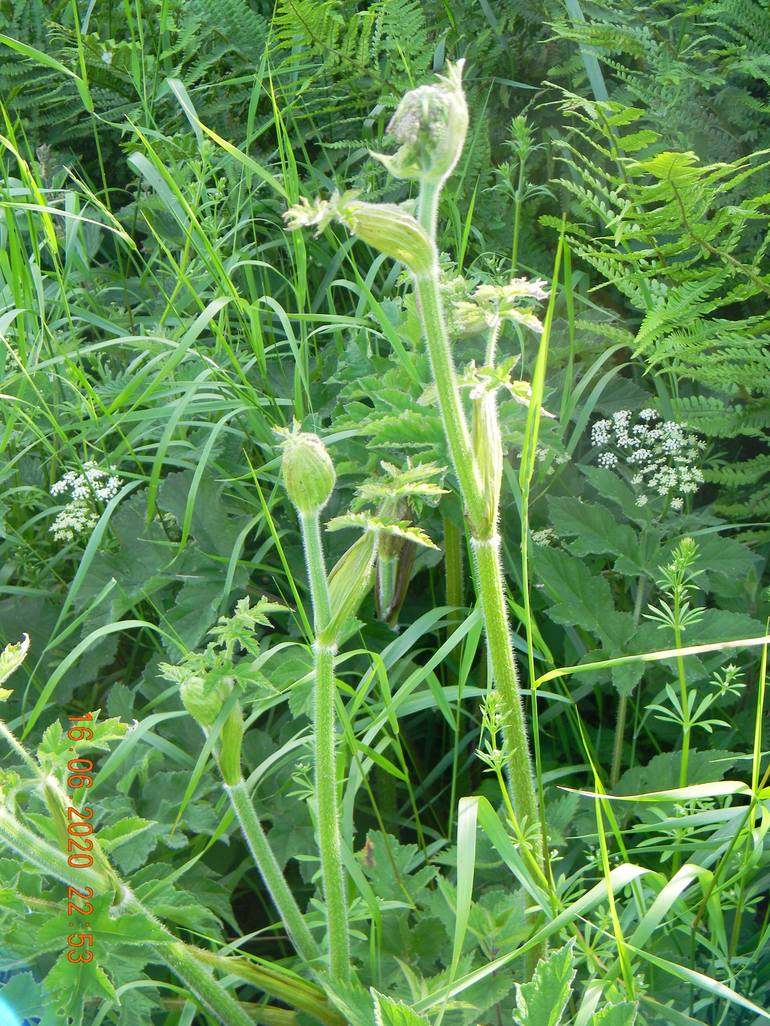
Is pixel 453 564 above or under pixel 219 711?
under

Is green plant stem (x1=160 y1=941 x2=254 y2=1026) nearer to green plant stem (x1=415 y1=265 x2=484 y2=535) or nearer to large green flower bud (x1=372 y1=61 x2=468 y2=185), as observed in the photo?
green plant stem (x1=415 y1=265 x2=484 y2=535)

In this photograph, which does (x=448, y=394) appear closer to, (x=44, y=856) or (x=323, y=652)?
(x=323, y=652)

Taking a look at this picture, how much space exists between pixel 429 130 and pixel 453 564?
3.54 ft

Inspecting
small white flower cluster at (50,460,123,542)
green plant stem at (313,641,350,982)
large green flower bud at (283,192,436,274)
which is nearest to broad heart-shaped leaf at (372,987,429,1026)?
green plant stem at (313,641,350,982)

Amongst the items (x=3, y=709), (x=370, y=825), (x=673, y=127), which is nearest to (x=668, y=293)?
(x=673, y=127)

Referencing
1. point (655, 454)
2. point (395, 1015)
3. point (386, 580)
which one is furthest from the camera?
point (655, 454)

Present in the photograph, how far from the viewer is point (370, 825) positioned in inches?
78.7

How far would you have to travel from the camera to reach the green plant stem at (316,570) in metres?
1.23

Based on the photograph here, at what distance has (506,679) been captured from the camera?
1.33 m

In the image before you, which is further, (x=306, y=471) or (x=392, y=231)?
(x=306, y=471)

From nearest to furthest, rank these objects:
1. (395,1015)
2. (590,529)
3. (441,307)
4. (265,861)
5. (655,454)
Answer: (395,1015) < (441,307) < (265,861) < (590,529) < (655,454)

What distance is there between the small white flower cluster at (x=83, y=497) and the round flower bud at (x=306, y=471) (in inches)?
41.9

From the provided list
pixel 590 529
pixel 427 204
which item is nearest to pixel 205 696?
pixel 427 204

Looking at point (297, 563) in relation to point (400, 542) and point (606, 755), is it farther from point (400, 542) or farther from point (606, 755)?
point (606, 755)
